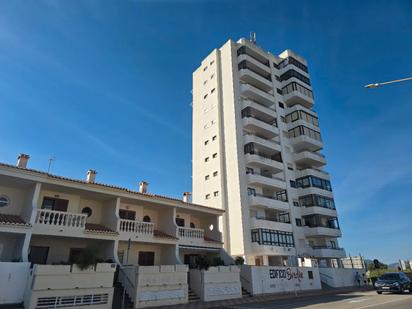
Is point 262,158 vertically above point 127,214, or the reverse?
point 262,158

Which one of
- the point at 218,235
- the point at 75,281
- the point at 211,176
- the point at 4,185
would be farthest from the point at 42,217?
the point at 211,176

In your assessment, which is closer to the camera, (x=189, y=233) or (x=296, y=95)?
(x=189, y=233)

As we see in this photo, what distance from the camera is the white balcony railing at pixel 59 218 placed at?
54.5 feet

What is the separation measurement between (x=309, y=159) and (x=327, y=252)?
1297 cm

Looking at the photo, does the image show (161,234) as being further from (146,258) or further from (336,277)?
(336,277)

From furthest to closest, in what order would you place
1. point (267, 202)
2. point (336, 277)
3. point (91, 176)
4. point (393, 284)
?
point (267, 202) → point (336, 277) → point (393, 284) → point (91, 176)

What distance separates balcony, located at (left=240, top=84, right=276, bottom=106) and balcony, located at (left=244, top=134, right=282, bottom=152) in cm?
609

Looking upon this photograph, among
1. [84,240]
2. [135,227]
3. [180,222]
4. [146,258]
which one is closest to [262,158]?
[180,222]

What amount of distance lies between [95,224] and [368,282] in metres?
36.7

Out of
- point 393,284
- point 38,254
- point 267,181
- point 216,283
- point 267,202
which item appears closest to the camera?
point 38,254

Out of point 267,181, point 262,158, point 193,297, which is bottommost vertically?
point 193,297

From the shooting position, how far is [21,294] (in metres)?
14.0

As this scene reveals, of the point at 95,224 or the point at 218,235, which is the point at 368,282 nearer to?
the point at 218,235

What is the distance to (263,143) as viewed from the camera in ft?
129
